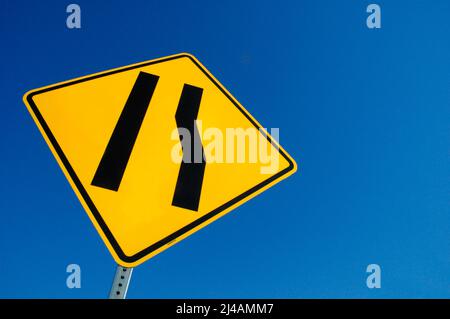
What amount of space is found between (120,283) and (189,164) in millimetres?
606

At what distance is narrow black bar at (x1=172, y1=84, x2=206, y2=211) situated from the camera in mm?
1389

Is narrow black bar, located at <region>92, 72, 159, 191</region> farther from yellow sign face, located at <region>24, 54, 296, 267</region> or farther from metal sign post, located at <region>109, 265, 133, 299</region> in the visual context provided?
metal sign post, located at <region>109, 265, 133, 299</region>

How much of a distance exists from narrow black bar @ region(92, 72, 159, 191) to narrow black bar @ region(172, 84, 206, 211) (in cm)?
20

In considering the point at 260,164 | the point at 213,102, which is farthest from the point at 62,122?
the point at 260,164

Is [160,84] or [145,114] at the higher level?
[160,84]

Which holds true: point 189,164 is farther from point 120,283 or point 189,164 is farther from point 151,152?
point 120,283

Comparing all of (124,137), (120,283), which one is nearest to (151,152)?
(124,137)

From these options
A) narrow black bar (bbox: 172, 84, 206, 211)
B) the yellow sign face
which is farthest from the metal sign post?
narrow black bar (bbox: 172, 84, 206, 211)

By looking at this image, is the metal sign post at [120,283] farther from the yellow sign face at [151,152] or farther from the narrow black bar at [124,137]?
the narrow black bar at [124,137]

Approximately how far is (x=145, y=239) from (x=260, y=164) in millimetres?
737

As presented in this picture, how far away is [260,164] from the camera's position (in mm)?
1667

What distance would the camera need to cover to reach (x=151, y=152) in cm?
146

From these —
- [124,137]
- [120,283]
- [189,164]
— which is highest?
[124,137]
